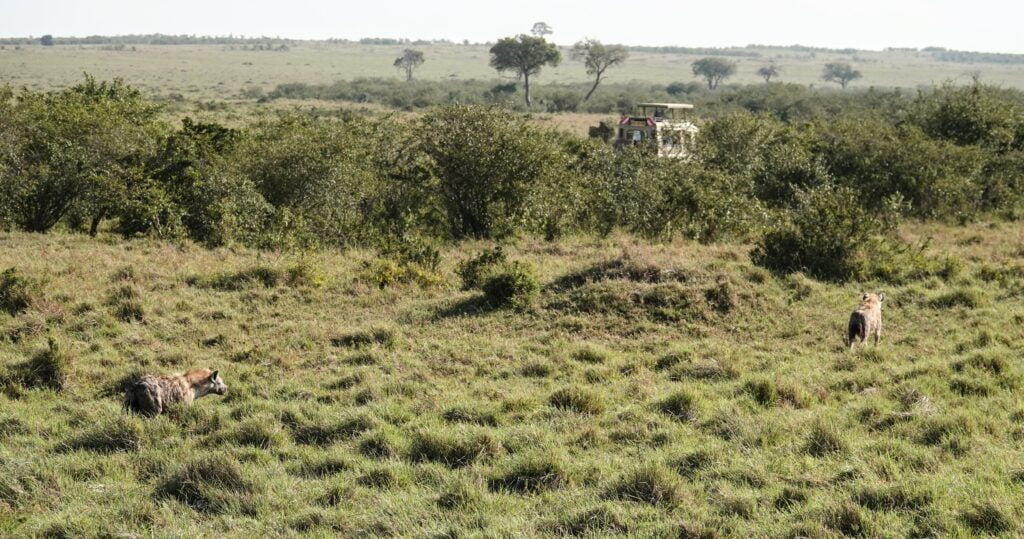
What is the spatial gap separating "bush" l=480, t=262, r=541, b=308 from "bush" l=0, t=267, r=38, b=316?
769 cm

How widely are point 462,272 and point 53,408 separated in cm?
819

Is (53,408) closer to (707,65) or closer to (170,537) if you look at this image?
(170,537)

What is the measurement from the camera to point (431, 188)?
2459 cm

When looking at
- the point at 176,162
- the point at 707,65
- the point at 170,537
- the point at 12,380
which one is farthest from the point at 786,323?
the point at 707,65

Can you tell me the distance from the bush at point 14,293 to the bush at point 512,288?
769 cm

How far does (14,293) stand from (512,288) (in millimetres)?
8360

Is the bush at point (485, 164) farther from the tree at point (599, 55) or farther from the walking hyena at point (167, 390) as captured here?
the tree at point (599, 55)

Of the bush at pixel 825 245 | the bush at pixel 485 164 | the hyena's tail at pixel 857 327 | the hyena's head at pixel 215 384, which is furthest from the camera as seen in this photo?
the bush at pixel 485 164

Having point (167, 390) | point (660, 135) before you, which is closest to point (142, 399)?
point (167, 390)

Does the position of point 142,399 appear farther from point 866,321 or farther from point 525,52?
point 525,52

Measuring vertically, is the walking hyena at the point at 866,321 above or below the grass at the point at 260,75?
Result: below

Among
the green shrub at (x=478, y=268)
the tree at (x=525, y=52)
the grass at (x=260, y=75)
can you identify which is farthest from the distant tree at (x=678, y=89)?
the green shrub at (x=478, y=268)

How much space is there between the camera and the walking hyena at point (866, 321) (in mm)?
12211

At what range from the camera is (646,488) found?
7152mm
